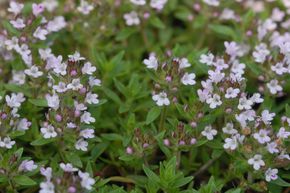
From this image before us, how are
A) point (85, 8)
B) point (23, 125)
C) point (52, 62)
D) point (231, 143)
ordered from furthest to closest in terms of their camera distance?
1. point (85, 8)
2. point (52, 62)
3. point (23, 125)
4. point (231, 143)

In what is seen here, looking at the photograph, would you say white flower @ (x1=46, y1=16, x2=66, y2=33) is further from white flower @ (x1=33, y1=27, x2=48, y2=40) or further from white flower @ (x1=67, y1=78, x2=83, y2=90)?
white flower @ (x1=67, y1=78, x2=83, y2=90)

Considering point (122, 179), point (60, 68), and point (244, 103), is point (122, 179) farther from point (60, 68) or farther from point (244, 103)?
point (244, 103)

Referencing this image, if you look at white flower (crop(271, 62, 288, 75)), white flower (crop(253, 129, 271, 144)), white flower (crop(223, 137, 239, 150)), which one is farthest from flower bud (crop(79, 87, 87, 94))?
white flower (crop(271, 62, 288, 75))

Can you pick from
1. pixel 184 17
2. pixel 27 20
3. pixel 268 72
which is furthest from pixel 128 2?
pixel 268 72

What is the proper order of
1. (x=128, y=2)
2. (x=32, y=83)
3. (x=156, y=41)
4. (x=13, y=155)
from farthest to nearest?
1. (x=156, y=41)
2. (x=128, y=2)
3. (x=32, y=83)
4. (x=13, y=155)

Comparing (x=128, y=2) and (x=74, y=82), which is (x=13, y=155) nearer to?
(x=74, y=82)

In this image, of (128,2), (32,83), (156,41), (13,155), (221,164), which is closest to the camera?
(13,155)

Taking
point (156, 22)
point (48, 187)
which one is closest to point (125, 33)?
point (156, 22)
